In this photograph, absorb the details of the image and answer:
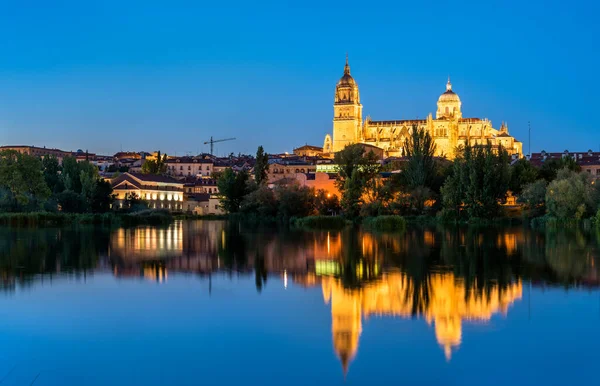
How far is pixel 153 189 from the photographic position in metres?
73.4

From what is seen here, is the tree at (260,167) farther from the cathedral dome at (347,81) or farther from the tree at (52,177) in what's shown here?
the cathedral dome at (347,81)

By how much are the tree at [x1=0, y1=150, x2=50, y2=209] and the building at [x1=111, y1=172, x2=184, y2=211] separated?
21643 mm

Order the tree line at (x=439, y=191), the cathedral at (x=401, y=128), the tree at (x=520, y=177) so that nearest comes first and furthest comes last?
the tree line at (x=439, y=191)
the tree at (x=520, y=177)
the cathedral at (x=401, y=128)

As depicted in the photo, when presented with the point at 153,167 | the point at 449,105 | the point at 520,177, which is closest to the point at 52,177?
the point at 153,167

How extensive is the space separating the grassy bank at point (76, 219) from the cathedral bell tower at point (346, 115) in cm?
4949

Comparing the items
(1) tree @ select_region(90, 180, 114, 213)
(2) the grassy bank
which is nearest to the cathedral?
(1) tree @ select_region(90, 180, 114, 213)

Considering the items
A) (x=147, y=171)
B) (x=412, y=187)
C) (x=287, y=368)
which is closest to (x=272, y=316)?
(x=287, y=368)

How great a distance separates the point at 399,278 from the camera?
50.6 feet

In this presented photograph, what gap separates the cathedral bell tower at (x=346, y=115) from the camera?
95250mm

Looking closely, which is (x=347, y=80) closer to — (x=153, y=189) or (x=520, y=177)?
(x=153, y=189)

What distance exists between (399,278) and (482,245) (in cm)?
1026

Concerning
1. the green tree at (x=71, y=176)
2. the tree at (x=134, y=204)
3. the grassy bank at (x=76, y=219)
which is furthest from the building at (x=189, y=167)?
the grassy bank at (x=76, y=219)

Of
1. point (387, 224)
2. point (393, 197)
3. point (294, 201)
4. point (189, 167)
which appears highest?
point (189, 167)

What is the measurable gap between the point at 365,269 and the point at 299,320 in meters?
6.48
